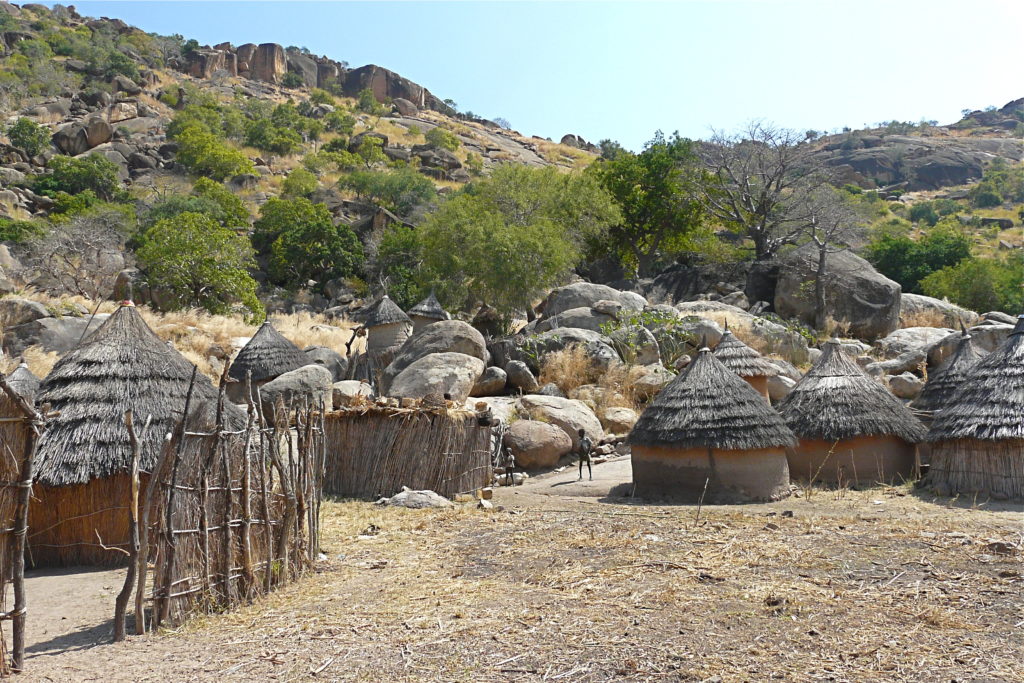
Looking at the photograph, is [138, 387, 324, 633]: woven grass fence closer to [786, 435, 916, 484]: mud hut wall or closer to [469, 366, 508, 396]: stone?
[786, 435, 916, 484]: mud hut wall

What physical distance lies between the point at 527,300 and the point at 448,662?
18.4 metres

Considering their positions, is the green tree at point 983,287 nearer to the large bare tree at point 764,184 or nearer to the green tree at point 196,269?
the large bare tree at point 764,184

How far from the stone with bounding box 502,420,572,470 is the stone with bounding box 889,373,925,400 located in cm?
787

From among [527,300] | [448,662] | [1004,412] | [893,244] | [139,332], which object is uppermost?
[893,244]

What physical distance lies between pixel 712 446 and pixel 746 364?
4.75 metres

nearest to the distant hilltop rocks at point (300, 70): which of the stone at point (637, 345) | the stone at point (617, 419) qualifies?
the stone at point (637, 345)

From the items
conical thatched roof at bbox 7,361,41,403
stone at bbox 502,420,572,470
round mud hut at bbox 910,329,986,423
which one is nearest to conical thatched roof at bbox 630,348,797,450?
stone at bbox 502,420,572,470

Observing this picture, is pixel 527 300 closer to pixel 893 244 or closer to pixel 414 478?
pixel 414 478

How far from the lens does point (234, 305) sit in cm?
2617

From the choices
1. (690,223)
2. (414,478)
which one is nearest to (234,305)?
(690,223)

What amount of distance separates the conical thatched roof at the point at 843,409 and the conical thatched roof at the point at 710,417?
52.0 inches

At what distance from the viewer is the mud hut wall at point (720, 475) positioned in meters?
10.4

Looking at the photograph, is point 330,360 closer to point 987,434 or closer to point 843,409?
point 843,409

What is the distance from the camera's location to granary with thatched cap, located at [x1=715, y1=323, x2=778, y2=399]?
14.6 meters
